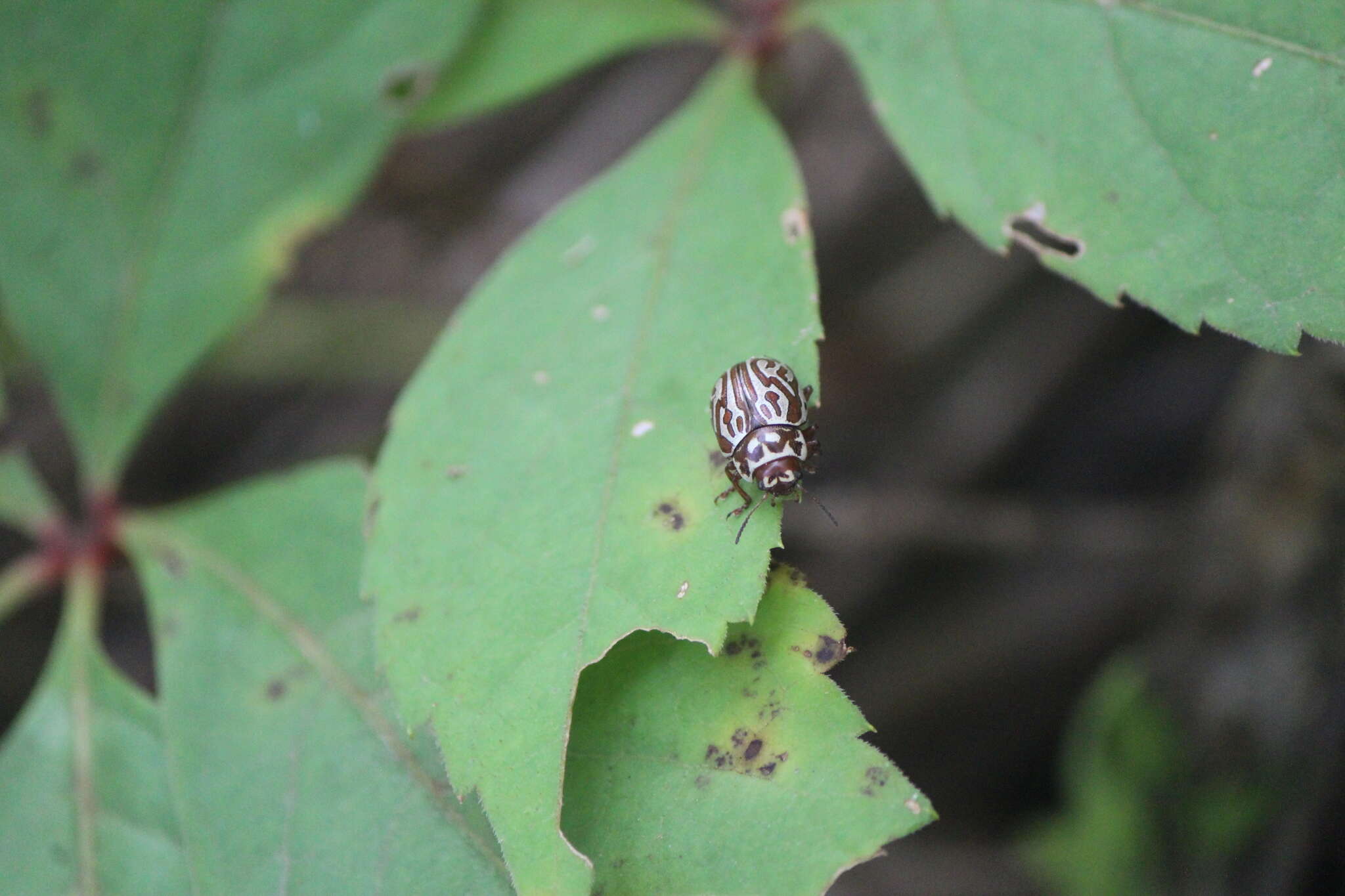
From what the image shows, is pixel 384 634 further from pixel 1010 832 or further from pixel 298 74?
pixel 1010 832

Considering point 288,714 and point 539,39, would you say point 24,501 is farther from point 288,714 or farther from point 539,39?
point 539,39

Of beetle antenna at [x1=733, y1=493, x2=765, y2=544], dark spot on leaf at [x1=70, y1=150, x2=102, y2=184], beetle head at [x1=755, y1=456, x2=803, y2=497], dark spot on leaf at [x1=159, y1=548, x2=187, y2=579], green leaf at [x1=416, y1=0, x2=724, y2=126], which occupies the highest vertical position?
dark spot on leaf at [x1=70, y1=150, x2=102, y2=184]

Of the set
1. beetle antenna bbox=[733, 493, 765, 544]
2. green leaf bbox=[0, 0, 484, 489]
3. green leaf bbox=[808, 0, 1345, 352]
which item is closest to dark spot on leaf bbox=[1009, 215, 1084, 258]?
green leaf bbox=[808, 0, 1345, 352]

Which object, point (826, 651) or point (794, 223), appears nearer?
point (826, 651)

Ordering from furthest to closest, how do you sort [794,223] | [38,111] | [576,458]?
[38,111]
[794,223]
[576,458]

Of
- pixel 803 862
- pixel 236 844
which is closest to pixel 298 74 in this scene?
pixel 236 844

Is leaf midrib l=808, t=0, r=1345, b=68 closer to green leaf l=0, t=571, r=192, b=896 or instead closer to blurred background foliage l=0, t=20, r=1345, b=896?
blurred background foliage l=0, t=20, r=1345, b=896

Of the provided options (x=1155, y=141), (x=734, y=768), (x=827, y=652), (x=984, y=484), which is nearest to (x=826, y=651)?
(x=827, y=652)
